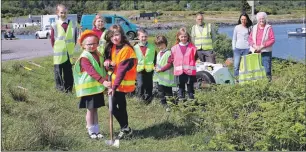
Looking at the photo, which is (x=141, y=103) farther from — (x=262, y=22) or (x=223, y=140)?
(x=223, y=140)

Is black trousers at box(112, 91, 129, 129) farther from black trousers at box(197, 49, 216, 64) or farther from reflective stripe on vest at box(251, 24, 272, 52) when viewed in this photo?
black trousers at box(197, 49, 216, 64)

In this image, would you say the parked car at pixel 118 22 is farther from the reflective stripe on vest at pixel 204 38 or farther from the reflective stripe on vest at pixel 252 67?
the reflective stripe on vest at pixel 252 67

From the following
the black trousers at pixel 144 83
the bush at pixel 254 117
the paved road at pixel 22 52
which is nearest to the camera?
the bush at pixel 254 117

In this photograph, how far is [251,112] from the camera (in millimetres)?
6133

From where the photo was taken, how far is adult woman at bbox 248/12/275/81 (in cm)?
1011

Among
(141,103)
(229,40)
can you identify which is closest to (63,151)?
(141,103)

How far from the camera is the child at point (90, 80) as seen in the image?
22.6 ft

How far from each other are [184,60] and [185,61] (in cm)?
2

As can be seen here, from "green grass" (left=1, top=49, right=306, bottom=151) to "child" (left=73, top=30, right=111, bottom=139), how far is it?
0.92ft

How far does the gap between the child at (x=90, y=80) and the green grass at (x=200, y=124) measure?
0.92 feet

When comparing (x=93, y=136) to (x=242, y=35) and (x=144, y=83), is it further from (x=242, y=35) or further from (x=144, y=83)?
(x=242, y=35)

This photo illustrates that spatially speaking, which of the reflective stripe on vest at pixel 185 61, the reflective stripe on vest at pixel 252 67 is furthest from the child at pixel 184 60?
the reflective stripe on vest at pixel 252 67

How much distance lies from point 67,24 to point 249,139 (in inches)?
208

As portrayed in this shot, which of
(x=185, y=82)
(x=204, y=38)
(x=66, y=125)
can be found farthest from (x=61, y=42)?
(x=204, y=38)
